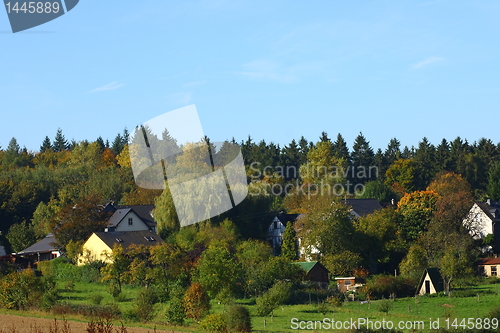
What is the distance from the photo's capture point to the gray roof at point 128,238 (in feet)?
151

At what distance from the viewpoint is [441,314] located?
28641 millimetres

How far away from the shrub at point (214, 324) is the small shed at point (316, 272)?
55.5 feet

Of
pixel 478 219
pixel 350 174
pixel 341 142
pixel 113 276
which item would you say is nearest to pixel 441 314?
pixel 113 276

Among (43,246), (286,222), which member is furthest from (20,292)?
(286,222)

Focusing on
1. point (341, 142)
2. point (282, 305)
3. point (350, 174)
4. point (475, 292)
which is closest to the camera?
point (282, 305)

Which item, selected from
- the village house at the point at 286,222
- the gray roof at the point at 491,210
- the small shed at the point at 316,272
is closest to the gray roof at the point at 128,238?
the village house at the point at 286,222

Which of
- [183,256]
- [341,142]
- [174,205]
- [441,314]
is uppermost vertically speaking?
[341,142]

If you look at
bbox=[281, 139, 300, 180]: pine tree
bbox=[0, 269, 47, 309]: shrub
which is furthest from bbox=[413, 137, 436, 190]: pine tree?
bbox=[0, 269, 47, 309]: shrub

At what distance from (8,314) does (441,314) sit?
1941 cm

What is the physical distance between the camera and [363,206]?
59438 mm

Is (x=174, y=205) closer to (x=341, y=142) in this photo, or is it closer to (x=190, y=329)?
(x=190, y=329)

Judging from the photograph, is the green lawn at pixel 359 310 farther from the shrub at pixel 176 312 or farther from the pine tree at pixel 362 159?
the pine tree at pixel 362 159

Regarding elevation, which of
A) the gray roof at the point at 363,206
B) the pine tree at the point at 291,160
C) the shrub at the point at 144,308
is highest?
the pine tree at the point at 291,160

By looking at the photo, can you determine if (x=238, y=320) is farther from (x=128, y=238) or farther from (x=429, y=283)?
(x=128, y=238)
